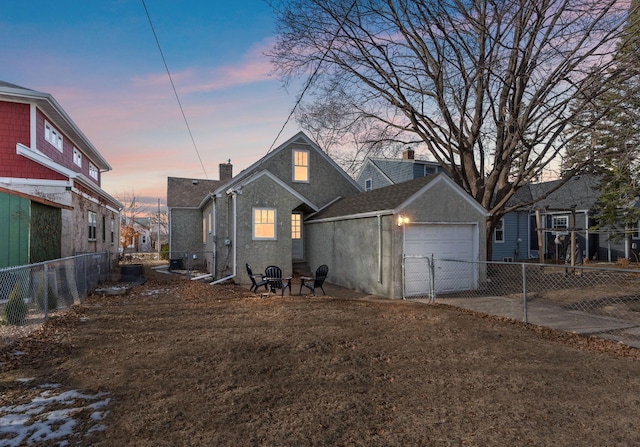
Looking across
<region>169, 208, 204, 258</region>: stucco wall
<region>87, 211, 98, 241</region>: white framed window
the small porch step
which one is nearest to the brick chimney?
<region>169, 208, 204, 258</region>: stucco wall

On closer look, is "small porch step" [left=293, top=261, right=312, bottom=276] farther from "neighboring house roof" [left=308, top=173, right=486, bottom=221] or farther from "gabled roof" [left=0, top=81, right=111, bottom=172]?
"gabled roof" [left=0, top=81, right=111, bottom=172]

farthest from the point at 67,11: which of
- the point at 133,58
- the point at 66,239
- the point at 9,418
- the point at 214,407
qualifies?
the point at 214,407

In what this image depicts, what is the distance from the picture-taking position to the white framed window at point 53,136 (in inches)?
580

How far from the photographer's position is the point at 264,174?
48.3ft

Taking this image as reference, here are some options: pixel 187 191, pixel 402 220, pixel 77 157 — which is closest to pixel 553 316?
pixel 402 220

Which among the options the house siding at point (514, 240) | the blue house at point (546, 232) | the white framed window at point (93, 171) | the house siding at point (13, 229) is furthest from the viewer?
the house siding at point (514, 240)

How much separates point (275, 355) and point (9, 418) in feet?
10.3

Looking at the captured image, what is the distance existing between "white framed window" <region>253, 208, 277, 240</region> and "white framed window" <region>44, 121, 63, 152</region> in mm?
9025

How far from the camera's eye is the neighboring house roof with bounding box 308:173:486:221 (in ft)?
37.2

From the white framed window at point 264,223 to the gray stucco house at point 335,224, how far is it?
4 centimetres

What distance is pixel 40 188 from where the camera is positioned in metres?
12.4

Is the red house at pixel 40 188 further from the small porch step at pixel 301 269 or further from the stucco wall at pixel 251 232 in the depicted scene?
the small porch step at pixel 301 269

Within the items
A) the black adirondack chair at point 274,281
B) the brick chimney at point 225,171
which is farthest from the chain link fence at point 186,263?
the black adirondack chair at point 274,281

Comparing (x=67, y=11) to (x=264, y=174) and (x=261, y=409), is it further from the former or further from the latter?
(x=261, y=409)
